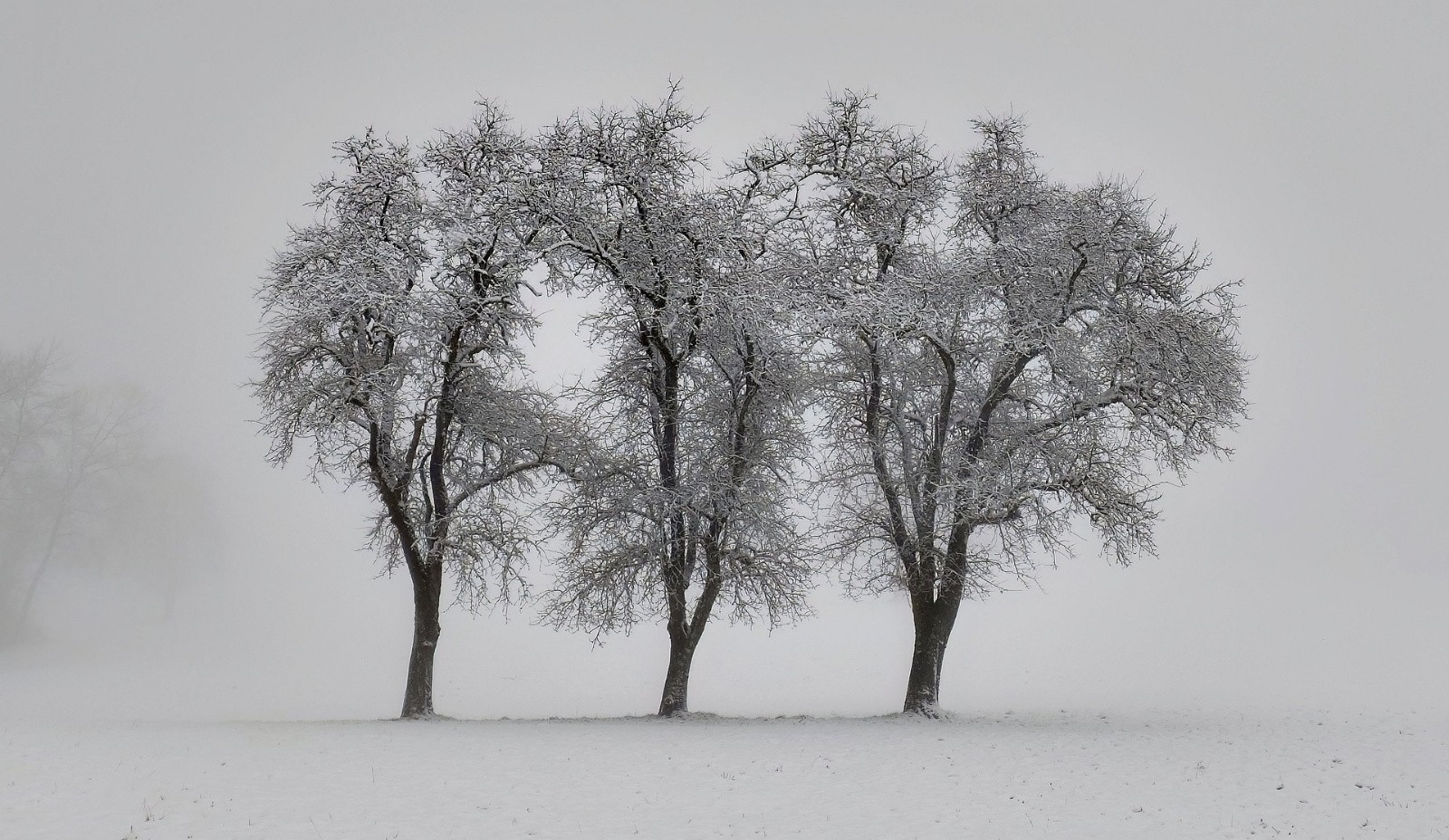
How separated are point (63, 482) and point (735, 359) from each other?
3215 centimetres

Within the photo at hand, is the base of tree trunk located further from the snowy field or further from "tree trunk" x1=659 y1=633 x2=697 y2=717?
the snowy field

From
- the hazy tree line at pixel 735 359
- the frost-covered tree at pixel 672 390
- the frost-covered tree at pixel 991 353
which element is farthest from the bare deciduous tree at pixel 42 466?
the frost-covered tree at pixel 991 353

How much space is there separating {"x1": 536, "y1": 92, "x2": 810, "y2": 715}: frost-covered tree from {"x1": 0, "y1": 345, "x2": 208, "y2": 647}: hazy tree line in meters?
27.7

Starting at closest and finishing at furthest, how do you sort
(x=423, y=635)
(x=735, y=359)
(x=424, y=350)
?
(x=424, y=350) < (x=423, y=635) < (x=735, y=359)

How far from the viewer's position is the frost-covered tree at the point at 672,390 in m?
18.9

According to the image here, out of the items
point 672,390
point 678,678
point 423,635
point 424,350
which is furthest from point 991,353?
point 423,635

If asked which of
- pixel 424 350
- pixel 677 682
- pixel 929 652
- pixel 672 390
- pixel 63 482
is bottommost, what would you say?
pixel 677 682

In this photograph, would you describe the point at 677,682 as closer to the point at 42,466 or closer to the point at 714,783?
the point at 714,783

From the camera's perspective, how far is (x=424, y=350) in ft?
62.7

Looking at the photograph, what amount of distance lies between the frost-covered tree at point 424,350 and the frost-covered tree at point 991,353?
6635 mm

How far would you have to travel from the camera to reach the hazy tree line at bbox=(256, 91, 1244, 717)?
61.6 feet

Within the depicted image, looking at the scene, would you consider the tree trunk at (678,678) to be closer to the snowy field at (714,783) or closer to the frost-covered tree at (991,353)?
the snowy field at (714,783)

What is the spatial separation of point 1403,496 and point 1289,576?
116 feet

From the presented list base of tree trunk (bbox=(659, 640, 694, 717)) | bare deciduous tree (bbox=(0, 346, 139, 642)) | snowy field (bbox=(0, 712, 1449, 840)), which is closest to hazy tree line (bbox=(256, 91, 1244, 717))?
base of tree trunk (bbox=(659, 640, 694, 717))
